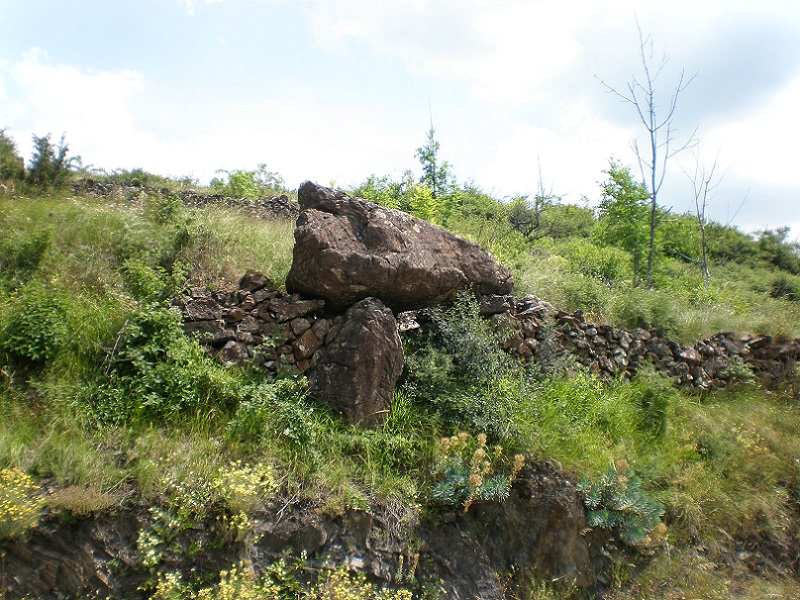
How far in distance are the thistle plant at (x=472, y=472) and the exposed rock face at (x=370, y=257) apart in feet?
5.25

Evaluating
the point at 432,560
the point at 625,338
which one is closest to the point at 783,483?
the point at 625,338

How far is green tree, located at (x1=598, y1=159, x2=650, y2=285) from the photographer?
1319 centimetres

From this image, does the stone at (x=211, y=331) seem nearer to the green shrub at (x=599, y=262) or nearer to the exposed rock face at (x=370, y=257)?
the exposed rock face at (x=370, y=257)

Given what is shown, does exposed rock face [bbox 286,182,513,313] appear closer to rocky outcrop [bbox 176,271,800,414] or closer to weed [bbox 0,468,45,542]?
rocky outcrop [bbox 176,271,800,414]

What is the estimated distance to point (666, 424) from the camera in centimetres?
716

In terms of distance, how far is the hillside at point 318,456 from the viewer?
14.3ft

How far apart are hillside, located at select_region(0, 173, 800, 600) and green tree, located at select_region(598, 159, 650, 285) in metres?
5.38

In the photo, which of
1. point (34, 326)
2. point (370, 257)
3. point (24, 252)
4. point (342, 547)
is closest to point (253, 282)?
point (370, 257)

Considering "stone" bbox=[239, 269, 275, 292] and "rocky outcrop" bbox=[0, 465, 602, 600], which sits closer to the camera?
"rocky outcrop" bbox=[0, 465, 602, 600]

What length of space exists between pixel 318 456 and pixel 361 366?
92cm

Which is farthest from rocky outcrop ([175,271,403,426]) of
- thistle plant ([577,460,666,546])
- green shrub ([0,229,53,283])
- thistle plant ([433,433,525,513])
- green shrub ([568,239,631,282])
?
green shrub ([568,239,631,282])

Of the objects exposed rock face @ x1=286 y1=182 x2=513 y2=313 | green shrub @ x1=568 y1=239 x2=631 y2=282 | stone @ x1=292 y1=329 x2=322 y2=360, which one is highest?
green shrub @ x1=568 y1=239 x2=631 y2=282

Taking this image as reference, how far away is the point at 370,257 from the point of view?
A: 576 cm

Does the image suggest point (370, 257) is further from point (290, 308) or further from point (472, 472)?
point (472, 472)
